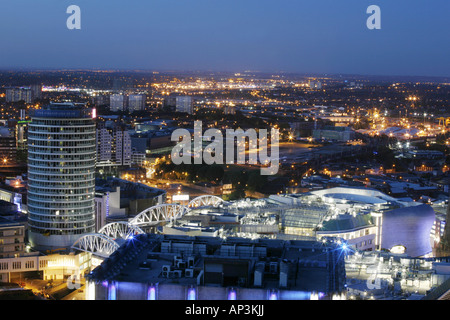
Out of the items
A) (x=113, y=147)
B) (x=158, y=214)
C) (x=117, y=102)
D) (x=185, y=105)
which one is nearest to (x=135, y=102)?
(x=117, y=102)

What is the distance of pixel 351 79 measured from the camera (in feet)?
286

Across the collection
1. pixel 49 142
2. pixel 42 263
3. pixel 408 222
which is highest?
pixel 49 142

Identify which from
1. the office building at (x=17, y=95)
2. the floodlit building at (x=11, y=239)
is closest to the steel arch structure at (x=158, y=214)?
the floodlit building at (x=11, y=239)

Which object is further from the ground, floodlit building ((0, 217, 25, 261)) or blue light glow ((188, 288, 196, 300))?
blue light glow ((188, 288, 196, 300))

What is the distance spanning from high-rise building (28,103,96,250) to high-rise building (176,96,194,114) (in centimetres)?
3102

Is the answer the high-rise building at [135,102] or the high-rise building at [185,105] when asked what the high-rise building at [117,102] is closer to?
the high-rise building at [135,102]

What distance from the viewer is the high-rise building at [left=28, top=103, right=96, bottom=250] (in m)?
11.8

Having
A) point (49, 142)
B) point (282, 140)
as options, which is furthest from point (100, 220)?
point (282, 140)

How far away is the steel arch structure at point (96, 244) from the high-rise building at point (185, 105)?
106ft

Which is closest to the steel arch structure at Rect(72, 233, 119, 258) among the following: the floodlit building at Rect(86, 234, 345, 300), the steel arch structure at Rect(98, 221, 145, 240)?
the steel arch structure at Rect(98, 221, 145, 240)

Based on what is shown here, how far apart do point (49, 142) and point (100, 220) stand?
1.83m

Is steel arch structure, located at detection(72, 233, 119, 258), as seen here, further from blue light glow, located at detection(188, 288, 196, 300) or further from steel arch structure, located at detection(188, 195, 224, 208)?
blue light glow, located at detection(188, 288, 196, 300)

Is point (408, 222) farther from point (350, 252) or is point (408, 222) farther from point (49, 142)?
point (49, 142)

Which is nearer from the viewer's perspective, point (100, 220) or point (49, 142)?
point (49, 142)
